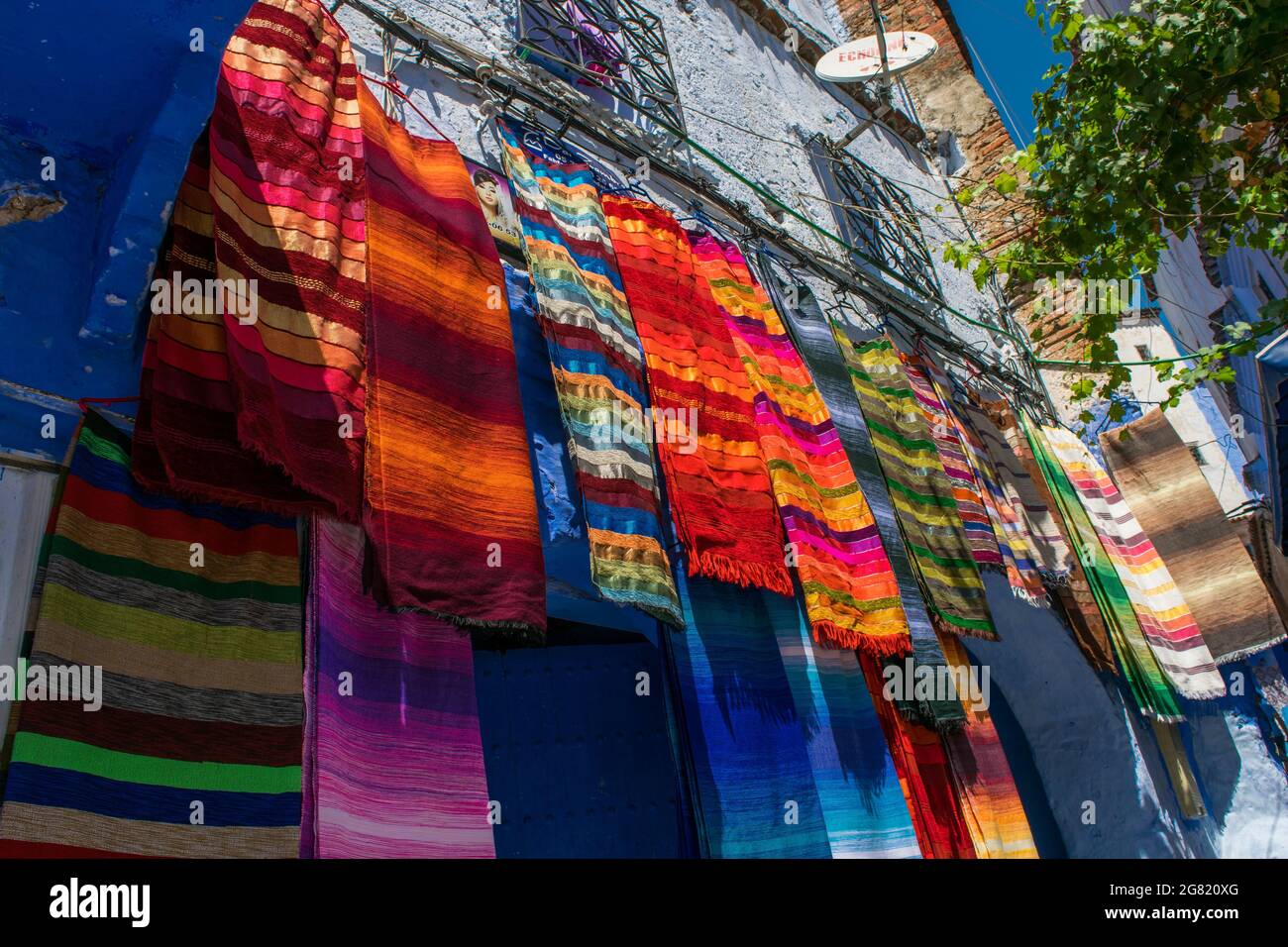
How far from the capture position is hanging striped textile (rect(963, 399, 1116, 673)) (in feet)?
20.1

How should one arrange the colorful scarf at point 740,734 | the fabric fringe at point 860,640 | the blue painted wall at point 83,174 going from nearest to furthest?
1. the blue painted wall at point 83,174
2. the colorful scarf at point 740,734
3. the fabric fringe at point 860,640

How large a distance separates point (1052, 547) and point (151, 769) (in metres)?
5.40

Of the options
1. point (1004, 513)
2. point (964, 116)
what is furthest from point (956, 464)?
point (964, 116)

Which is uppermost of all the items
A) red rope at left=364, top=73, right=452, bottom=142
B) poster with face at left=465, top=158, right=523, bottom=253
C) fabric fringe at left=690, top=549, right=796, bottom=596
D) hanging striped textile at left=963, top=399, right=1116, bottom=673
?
red rope at left=364, top=73, right=452, bottom=142

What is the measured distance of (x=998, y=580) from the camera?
6316 mm

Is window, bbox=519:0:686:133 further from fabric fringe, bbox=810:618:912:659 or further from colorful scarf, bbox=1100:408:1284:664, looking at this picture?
colorful scarf, bbox=1100:408:1284:664

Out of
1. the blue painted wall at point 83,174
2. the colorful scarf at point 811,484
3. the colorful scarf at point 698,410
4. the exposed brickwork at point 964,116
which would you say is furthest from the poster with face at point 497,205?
the exposed brickwork at point 964,116

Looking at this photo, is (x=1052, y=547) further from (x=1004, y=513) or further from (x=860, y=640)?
(x=860, y=640)

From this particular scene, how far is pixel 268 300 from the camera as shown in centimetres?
278

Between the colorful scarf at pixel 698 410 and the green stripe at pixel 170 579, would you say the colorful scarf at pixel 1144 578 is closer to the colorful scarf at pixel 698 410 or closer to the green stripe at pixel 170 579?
the colorful scarf at pixel 698 410

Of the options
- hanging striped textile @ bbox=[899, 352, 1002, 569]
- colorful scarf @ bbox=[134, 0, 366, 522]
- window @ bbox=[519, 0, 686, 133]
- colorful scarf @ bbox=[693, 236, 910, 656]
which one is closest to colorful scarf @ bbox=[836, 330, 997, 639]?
hanging striped textile @ bbox=[899, 352, 1002, 569]

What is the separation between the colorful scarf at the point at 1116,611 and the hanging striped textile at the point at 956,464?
1.10m

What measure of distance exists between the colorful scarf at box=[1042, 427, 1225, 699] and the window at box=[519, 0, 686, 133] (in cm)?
376

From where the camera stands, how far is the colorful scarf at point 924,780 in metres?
3.89
